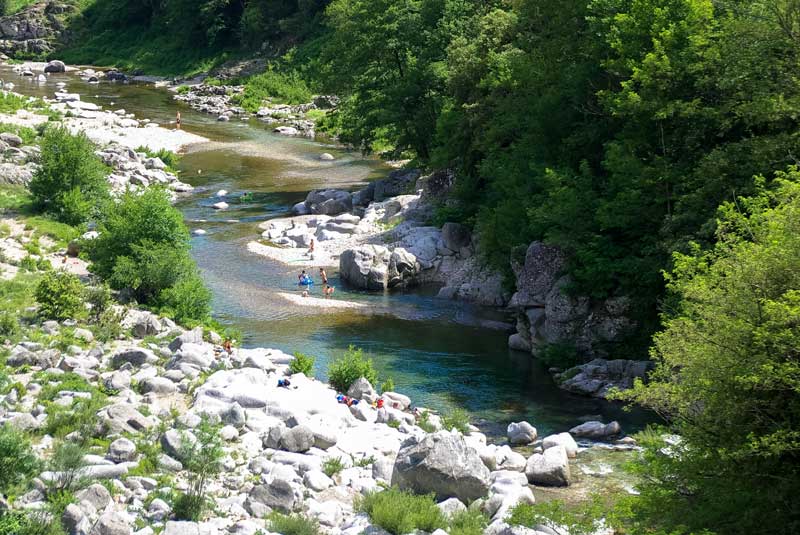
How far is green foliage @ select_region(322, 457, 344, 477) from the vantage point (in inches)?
931

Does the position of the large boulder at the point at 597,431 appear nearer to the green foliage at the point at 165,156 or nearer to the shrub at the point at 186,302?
the shrub at the point at 186,302

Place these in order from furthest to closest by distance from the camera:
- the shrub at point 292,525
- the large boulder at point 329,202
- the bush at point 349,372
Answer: the large boulder at point 329,202, the bush at point 349,372, the shrub at point 292,525

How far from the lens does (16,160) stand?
57.1m

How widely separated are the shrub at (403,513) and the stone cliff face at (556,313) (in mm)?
15031

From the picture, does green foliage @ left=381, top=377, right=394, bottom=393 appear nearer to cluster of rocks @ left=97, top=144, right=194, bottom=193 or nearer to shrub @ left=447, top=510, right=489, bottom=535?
shrub @ left=447, top=510, right=489, bottom=535

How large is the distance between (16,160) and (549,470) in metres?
42.9

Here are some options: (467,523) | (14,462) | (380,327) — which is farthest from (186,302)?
(467,523)

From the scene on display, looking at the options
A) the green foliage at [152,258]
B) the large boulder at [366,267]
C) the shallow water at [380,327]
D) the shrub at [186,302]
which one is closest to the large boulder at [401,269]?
the large boulder at [366,267]

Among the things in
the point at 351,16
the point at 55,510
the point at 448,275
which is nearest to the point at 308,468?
the point at 55,510

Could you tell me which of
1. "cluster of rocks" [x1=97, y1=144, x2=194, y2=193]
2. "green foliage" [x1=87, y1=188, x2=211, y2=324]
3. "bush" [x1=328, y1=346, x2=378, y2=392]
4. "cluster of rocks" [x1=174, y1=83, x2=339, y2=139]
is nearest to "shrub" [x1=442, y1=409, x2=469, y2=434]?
"bush" [x1=328, y1=346, x2=378, y2=392]

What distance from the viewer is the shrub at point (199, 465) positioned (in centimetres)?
2061

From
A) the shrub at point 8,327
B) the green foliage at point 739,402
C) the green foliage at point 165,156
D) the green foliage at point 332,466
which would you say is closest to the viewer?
the green foliage at point 739,402

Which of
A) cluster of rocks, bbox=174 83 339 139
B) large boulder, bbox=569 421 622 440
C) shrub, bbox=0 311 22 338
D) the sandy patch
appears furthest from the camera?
cluster of rocks, bbox=174 83 339 139

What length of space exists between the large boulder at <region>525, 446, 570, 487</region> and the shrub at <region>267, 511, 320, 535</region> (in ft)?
21.7
